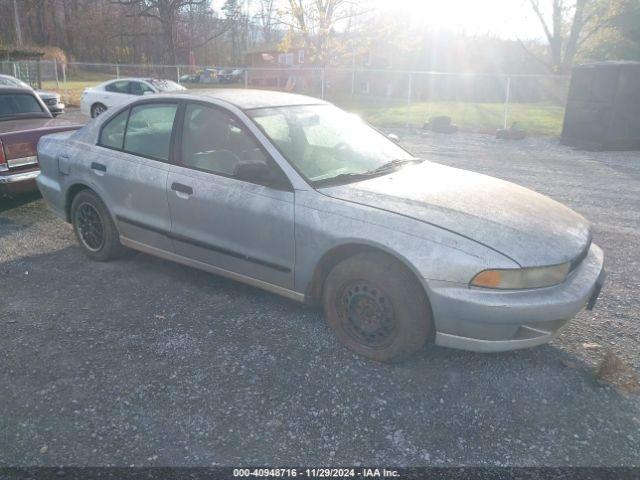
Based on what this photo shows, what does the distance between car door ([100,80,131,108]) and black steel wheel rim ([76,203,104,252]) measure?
12562 mm

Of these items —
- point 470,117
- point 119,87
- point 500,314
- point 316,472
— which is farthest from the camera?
point 470,117

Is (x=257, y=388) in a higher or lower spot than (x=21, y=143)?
lower

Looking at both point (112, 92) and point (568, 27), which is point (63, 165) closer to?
point (112, 92)

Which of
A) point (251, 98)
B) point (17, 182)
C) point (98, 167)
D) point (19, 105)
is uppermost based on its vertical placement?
point (251, 98)

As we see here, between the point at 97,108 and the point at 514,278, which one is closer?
the point at 514,278

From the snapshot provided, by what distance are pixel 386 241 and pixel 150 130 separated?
244 centimetres

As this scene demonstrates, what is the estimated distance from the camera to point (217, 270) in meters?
3.92

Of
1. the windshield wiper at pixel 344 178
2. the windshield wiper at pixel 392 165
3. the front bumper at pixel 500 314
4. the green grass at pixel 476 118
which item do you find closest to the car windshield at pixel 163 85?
the green grass at pixel 476 118

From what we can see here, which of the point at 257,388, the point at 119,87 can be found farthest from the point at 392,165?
the point at 119,87

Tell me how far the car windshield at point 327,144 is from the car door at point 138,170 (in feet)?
3.00

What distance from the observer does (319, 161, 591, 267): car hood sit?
9.61 feet

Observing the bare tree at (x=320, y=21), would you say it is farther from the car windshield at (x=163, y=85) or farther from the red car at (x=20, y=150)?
the red car at (x=20, y=150)

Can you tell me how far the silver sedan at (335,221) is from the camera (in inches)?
113

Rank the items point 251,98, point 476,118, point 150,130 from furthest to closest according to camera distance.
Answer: point 476,118, point 150,130, point 251,98
